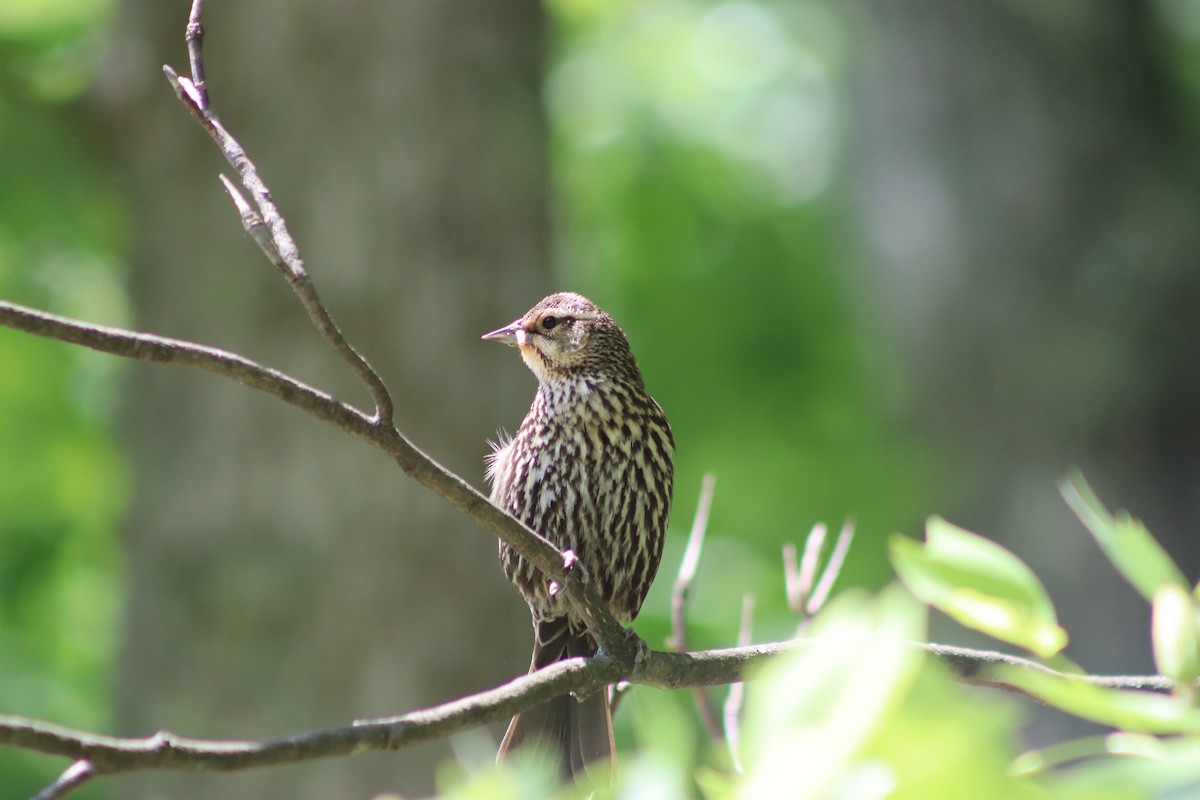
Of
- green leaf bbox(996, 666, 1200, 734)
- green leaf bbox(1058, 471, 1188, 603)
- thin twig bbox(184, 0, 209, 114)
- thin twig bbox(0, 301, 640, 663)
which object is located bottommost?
green leaf bbox(996, 666, 1200, 734)

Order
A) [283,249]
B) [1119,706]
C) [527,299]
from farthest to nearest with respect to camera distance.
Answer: [527,299]
[283,249]
[1119,706]

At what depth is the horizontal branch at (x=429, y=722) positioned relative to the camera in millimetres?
1317

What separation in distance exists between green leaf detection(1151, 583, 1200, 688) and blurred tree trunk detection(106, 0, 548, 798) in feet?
14.6

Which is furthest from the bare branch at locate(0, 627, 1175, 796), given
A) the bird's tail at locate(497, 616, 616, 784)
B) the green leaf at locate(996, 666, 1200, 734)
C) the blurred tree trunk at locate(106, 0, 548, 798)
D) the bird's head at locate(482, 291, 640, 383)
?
the blurred tree trunk at locate(106, 0, 548, 798)

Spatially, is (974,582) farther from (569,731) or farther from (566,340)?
(566,340)

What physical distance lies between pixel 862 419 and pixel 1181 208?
2.93 metres

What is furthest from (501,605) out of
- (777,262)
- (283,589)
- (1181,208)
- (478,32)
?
(777,262)

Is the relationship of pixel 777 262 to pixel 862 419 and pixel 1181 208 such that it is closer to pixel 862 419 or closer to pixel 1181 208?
pixel 862 419

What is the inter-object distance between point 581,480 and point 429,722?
6.17 feet

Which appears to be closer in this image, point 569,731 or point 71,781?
point 71,781

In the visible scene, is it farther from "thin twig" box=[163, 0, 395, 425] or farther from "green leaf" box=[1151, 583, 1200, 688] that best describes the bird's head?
"green leaf" box=[1151, 583, 1200, 688]

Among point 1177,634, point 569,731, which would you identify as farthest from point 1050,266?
point 1177,634

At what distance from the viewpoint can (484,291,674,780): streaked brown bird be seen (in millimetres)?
3406

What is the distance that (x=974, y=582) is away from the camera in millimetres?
1081
